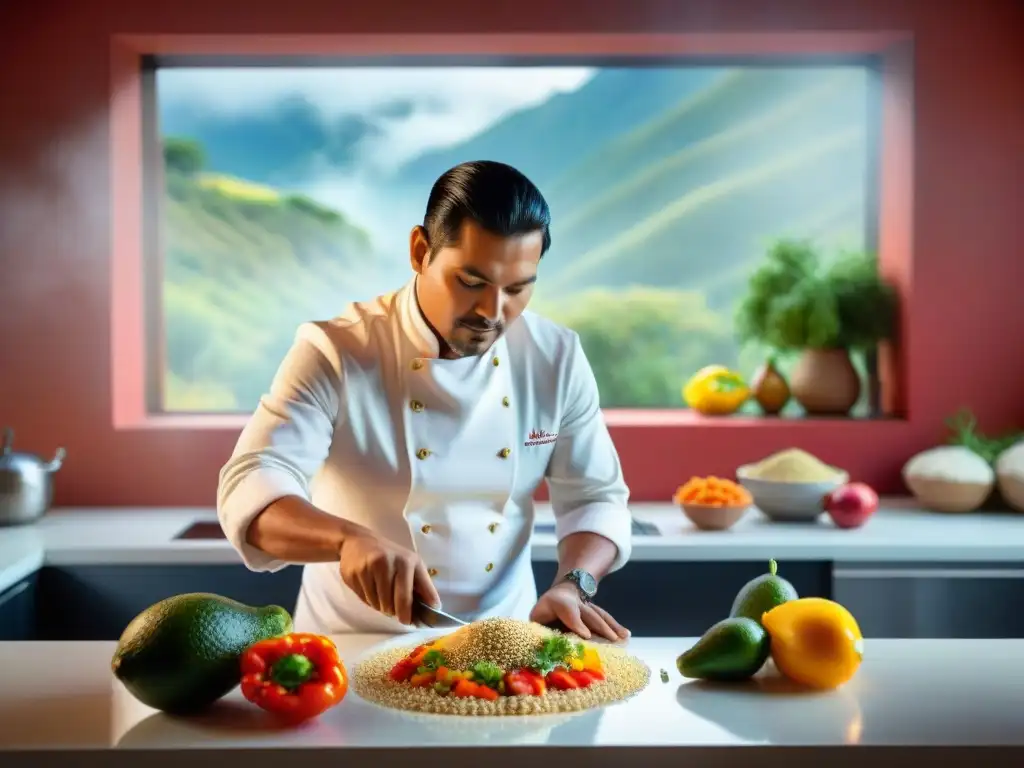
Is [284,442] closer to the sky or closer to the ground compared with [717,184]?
closer to the ground

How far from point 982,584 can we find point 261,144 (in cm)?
235

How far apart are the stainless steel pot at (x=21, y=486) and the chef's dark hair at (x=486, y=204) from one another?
61.1 inches

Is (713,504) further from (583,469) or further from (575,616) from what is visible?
(575,616)

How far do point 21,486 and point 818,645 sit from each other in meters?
2.13

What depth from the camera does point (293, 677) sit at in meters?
1.34

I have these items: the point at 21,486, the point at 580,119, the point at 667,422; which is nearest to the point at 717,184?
the point at 580,119

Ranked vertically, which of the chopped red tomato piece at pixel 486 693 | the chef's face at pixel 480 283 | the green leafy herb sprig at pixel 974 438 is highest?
the chef's face at pixel 480 283

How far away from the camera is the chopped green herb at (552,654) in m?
1.46

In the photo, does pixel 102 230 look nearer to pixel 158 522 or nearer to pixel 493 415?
pixel 158 522

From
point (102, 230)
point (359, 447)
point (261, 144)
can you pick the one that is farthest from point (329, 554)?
point (261, 144)

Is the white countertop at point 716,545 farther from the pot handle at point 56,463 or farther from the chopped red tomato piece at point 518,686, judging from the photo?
the chopped red tomato piece at point 518,686

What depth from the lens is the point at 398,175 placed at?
11.8ft

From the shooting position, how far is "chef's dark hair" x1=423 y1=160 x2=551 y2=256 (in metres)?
1.75

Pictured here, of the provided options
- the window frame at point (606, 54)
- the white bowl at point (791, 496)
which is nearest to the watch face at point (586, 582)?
the white bowl at point (791, 496)
